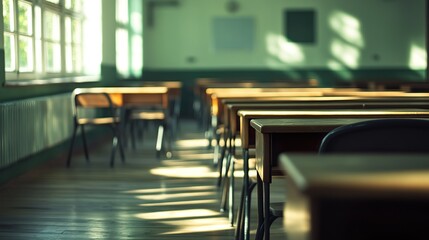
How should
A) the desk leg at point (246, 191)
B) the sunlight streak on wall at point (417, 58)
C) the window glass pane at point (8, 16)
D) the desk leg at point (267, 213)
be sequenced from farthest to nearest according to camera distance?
the sunlight streak on wall at point (417, 58), the window glass pane at point (8, 16), the desk leg at point (246, 191), the desk leg at point (267, 213)

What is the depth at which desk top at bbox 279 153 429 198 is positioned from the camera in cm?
97

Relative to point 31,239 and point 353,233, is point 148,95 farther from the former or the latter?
point 353,233

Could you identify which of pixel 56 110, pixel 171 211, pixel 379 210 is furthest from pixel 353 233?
pixel 56 110

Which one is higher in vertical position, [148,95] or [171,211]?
[148,95]

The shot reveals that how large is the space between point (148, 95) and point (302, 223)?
19.5 ft

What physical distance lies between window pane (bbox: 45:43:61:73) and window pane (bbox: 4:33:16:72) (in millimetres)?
1102

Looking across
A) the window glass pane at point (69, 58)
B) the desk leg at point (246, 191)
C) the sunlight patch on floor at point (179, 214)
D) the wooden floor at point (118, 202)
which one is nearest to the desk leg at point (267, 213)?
the desk leg at point (246, 191)

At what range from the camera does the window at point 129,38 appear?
11.1 meters

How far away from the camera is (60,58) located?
296 inches

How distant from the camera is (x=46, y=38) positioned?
7.02 meters

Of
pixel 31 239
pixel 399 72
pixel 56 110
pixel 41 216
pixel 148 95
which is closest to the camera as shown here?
pixel 31 239

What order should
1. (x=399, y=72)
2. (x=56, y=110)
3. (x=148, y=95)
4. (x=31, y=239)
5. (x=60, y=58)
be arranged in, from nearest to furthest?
1. (x=31, y=239)
2. (x=56, y=110)
3. (x=148, y=95)
4. (x=60, y=58)
5. (x=399, y=72)

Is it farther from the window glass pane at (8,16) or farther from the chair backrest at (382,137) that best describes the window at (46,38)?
the chair backrest at (382,137)

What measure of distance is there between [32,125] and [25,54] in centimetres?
87
